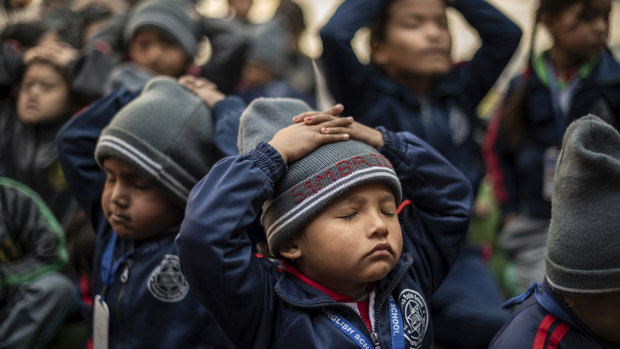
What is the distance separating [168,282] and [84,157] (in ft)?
2.26

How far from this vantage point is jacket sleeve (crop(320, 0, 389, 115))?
8.14ft

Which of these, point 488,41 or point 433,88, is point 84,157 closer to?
point 433,88

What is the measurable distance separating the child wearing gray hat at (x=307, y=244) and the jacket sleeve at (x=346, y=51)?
0.97 metres

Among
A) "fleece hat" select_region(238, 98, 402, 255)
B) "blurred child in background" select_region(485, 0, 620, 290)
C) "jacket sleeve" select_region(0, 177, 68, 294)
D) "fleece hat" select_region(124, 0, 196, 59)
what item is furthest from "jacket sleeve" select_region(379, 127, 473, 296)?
"fleece hat" select_region(124, 0, 196, 59)

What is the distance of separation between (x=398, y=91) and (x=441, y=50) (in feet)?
0.92

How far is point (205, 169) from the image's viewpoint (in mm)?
1947

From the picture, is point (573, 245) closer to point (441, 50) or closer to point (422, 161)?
point (422, 161)

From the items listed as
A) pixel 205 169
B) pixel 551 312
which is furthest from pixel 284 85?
pixel 551 312

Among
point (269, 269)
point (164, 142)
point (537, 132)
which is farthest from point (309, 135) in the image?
point (537, 132)

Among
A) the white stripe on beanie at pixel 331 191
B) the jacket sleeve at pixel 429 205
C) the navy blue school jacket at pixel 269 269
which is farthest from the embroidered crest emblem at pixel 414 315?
the white stripe on beanie at pixel 331 191

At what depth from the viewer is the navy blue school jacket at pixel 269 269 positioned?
137 cm

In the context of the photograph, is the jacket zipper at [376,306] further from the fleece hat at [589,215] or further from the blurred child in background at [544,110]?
the blurred child in background at [544,110]

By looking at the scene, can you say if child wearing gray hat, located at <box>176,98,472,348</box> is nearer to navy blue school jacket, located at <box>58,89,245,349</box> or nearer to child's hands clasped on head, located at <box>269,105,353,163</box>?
child's hands clasped on head, located at <box>269,105,353,163</box>

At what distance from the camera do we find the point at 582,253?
4.80 ft
